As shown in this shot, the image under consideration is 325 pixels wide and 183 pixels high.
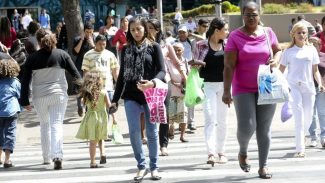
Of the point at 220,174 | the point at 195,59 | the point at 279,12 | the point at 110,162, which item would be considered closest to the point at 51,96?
the point at 110,162

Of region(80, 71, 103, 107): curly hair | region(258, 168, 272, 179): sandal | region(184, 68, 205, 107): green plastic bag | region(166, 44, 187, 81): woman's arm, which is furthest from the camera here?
region(166, 44, 187, 81): woman's arm

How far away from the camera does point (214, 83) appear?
29.3 feet

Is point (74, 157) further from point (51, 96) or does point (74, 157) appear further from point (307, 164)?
point (307, 164)

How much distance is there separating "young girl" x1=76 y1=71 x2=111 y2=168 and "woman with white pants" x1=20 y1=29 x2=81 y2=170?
→ 23 centimetres

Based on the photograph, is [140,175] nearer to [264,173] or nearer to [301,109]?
[264,173]

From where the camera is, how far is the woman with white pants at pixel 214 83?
8.88 m

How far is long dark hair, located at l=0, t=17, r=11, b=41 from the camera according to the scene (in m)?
13.1

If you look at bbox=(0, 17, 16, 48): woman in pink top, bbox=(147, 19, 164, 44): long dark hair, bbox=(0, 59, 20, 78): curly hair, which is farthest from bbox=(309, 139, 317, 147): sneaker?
bbox=(0, 17, 16, 48): woman in pink top

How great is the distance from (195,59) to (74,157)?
2.65 m

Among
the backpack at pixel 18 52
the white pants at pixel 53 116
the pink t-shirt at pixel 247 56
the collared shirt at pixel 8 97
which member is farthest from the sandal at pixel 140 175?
the backpack at pixel 18 52

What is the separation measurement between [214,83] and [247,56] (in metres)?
1.47

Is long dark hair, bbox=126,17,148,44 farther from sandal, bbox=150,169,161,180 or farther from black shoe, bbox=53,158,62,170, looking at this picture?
black shoe, bbox=53,158,62,170

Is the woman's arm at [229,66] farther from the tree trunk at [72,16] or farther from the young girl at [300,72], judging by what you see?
the tree trunk at [72,16]

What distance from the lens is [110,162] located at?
967 centimetres
